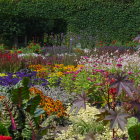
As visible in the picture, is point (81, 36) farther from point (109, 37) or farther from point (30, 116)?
point (30, 116)

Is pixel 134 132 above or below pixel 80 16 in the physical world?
below

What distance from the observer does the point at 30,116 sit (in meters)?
2.95

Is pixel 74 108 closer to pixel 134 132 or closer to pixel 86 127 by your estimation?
pixel 86 127

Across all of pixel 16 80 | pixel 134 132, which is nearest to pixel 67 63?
pixel 16 80

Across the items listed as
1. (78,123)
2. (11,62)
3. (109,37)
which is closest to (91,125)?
(78,123)

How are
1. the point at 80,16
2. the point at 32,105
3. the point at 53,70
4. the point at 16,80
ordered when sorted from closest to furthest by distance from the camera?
the point at 32,105 < the point at 16,80 < the point at 53,70 < the point at 80,16

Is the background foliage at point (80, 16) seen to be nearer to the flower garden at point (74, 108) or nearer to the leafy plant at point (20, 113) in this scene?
the flower garden at point (74, 108)

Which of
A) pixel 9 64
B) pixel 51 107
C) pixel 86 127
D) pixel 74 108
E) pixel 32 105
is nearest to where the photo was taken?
pixel 32 105

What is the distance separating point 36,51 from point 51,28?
14.4 feet

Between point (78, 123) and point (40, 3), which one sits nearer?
point (78, 123)

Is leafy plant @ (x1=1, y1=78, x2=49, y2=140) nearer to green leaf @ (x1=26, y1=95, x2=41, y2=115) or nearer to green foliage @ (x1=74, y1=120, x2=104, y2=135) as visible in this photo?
green leaf @ (x1=26, y1=95, x2=41, y2=115)

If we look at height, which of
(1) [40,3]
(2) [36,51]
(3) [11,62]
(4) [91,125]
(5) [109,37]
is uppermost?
(1) [40,3]

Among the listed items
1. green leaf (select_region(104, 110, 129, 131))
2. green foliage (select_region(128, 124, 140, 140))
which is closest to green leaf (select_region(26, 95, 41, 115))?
green leaf (select_region(104, 110, 129, 131))

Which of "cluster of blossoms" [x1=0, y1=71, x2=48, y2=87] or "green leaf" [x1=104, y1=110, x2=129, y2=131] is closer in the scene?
"green leaf" [x1=104, y1=110, x2=129, y2=131]
